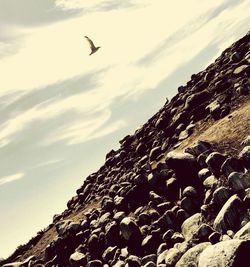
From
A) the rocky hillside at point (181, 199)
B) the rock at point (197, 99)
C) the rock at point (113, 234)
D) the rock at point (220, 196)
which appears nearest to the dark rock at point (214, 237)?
the rocky hillside at point (181, 199)

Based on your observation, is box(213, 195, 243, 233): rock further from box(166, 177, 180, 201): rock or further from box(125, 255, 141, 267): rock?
box(166, 177, 180, 201): rock

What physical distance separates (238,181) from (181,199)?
2896 millimetres

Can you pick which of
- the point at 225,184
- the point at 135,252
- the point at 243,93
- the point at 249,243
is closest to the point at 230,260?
the point at 249,243

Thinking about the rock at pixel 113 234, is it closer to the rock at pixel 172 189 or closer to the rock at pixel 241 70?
the rock at pixel 172 189

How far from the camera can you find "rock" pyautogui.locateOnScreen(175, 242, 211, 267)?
11.1 metres

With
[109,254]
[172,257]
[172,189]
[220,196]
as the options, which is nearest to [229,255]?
[172,257]

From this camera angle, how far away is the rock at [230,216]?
12.1 m

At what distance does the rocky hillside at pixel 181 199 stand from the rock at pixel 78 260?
0.13 ft

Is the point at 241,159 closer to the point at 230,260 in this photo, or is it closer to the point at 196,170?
the point at 196,170

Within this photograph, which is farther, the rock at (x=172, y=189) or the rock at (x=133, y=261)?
the rock at (x=172, y=189)

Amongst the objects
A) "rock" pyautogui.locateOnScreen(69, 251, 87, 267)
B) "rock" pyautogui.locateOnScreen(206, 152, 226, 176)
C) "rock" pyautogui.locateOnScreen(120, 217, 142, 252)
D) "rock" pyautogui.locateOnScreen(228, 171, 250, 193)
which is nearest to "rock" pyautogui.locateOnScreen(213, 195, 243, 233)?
"rock" pyautogui.locateOnScreen(228, 171, 250, 193)

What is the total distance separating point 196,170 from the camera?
651 inches

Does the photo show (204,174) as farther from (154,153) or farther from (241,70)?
(241,70)

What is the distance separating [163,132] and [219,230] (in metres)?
13.6
